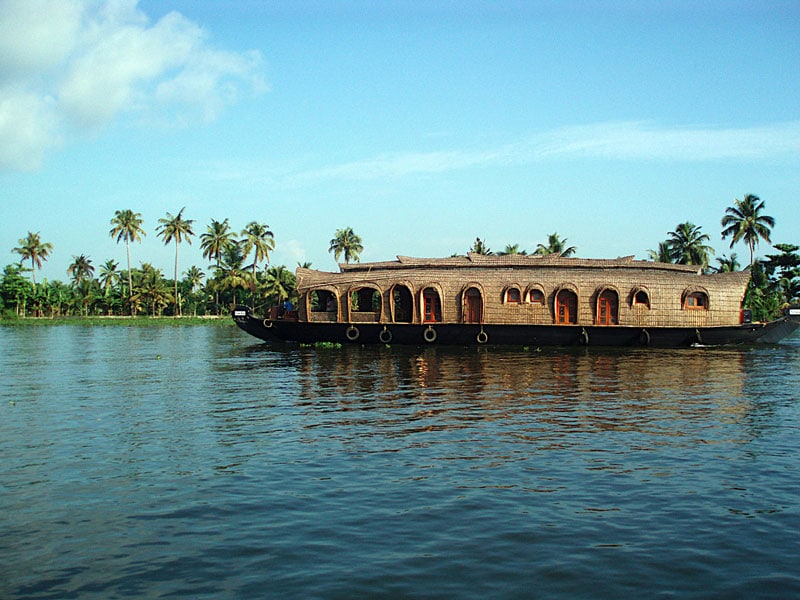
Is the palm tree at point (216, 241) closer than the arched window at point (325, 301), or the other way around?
the arched window at point (325, 301)

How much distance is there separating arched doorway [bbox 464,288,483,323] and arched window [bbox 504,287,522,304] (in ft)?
3.60

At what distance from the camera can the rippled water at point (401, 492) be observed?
5.65 m

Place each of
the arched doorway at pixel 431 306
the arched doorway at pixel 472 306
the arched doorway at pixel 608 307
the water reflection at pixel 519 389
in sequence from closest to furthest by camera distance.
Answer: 1. the water reflection at pixel 519 389
2. the arched doorway at pixel 608 307
3. the arched doorway at pixel 472 306
4. the arched doorway at pixel 431 306

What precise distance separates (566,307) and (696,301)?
5.04m

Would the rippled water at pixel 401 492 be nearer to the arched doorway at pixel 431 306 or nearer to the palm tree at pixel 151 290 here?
the arched doorway at pixel 431 306

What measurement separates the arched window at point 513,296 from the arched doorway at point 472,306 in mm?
1096

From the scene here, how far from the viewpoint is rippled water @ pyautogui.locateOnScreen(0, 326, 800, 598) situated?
565cm

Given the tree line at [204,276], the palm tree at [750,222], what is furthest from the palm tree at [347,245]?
the palm tree at [750,222]

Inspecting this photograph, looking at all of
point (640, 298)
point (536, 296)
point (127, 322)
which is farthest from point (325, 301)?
point (127, 322)

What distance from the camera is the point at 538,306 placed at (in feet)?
89.2

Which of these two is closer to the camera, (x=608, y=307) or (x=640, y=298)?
(x=640, y=298)

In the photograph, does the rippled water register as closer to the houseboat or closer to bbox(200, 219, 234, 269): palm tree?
the houseboat

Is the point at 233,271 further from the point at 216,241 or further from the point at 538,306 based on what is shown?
the point at 538,306

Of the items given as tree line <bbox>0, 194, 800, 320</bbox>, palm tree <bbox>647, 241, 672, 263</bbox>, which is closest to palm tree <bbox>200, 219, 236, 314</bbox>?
tree line <bbox>0, 194, 800, 320</bbox>
